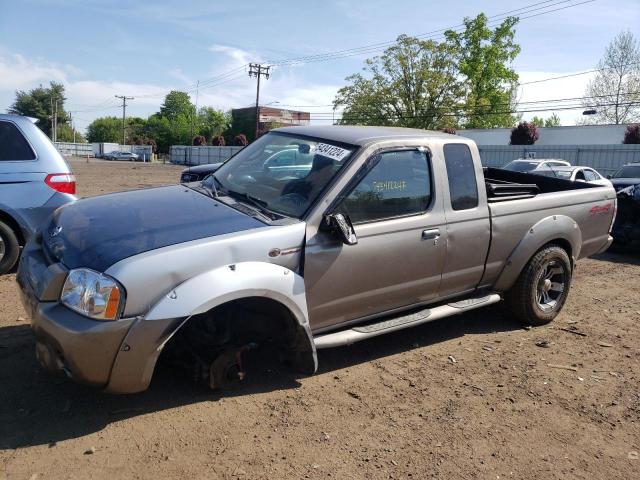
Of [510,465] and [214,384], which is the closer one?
[510,465]

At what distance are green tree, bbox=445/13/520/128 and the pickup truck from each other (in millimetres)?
49979

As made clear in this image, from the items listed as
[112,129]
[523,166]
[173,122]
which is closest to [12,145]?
[523,166]

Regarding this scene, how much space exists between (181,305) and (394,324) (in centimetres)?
172

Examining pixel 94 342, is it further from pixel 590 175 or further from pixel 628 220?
pixel 590 175

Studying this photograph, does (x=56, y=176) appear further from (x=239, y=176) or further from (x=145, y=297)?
(x=145, y=297)

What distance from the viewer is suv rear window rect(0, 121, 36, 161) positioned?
5.86 m

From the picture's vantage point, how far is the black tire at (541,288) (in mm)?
4938

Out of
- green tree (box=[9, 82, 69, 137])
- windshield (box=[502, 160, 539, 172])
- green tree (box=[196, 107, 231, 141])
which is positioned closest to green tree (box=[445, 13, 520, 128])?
windshield (box=[502, 160, 539, 172])

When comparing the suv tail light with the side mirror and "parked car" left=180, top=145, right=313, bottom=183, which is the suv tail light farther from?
the side mirror

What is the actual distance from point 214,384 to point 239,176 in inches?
67.0

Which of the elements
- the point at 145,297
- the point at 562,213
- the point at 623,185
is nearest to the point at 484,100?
the point at 623,185

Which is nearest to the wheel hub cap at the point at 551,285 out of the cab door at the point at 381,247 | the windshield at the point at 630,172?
the cab door at the point at 381,247

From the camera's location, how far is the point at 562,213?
5121 millimetres

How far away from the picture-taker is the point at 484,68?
169ft
